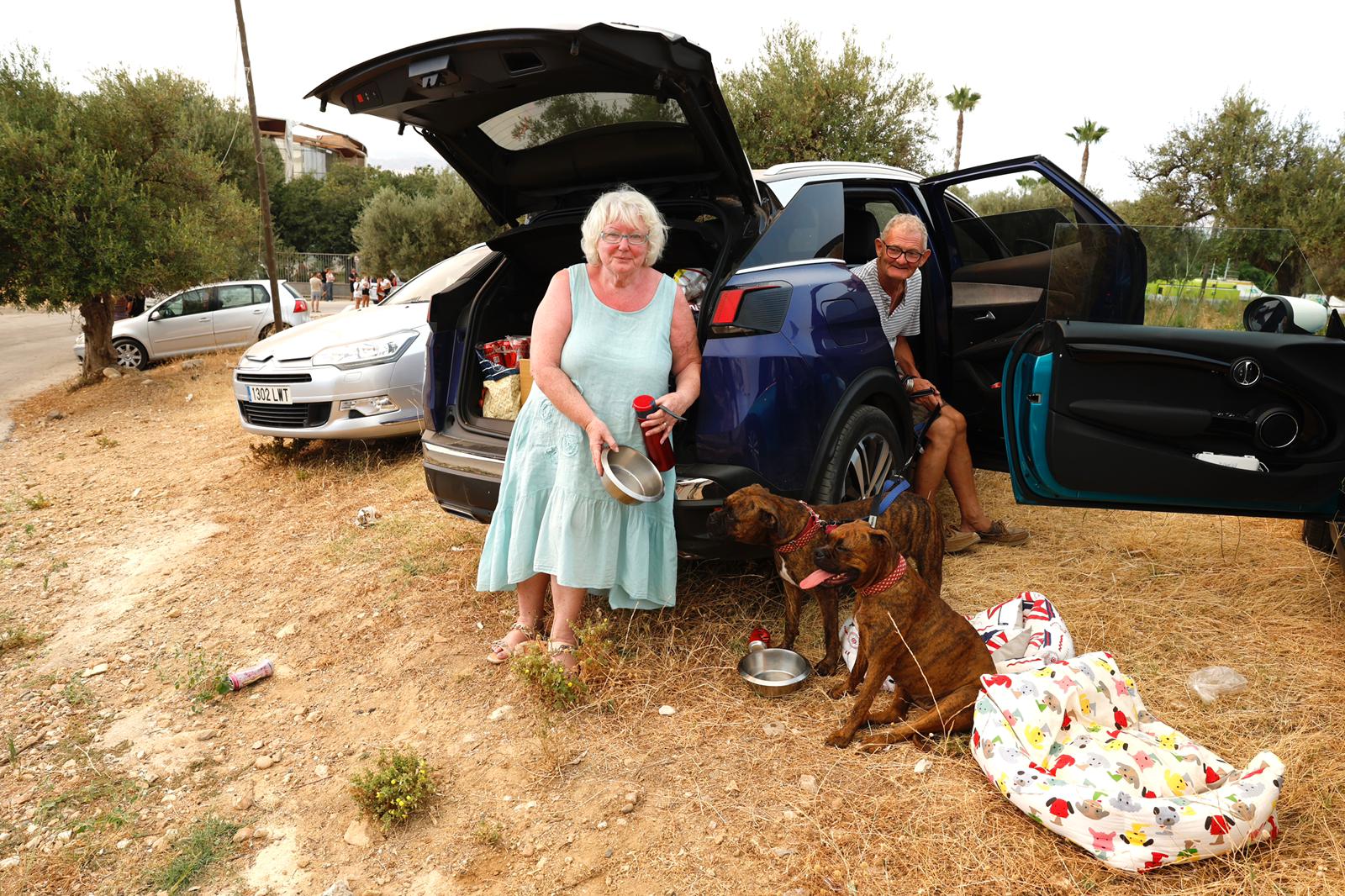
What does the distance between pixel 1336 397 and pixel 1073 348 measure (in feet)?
2.77

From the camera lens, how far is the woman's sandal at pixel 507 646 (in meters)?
3.25

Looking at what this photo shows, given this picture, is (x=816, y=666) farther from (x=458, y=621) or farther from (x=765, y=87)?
(x=765, y=87)

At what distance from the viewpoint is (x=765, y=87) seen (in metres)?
15.8

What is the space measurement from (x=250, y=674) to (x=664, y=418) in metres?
2.06

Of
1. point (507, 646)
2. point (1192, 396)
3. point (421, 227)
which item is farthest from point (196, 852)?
point (421, 227)

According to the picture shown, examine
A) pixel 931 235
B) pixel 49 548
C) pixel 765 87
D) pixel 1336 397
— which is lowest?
pixel 49 548

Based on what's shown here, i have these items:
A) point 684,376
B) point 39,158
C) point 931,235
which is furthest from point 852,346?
point 39,158

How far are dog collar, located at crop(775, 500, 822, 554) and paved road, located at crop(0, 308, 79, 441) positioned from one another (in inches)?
391

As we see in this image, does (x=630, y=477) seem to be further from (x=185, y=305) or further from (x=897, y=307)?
(x=185, y=305)

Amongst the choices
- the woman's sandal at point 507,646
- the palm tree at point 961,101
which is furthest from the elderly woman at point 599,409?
the palm tree at point 961,101

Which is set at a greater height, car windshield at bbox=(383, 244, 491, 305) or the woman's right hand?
car windshield at bbox=(383, 244, 491, 305)

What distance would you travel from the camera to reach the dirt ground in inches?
84.5

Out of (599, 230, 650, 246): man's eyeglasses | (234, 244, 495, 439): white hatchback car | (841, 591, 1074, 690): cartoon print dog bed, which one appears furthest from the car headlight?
(841, 591, 1074, 690): cartoon print dog bed

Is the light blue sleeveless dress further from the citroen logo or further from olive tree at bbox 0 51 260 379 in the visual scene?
olive tree at bbox 0 51 260 379
